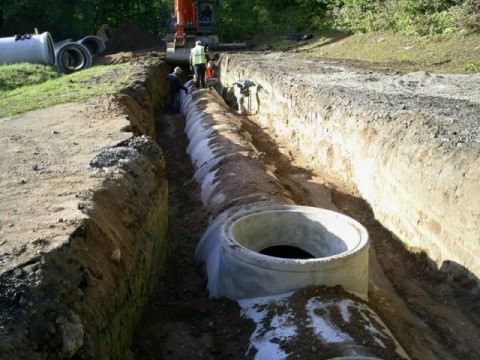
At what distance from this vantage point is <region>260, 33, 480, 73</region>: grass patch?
14.3m

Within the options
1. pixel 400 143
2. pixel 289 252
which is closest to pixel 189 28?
pixel 400 143

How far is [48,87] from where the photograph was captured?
45.5 feet

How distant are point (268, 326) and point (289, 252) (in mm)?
1673

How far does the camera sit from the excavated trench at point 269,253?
3797mm

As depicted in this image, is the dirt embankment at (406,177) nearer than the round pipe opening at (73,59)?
Yes

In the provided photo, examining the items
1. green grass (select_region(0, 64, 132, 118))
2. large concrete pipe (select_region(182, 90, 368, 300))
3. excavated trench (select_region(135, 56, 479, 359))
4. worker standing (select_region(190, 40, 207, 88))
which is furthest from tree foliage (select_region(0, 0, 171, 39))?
large concrete pipe (select_region(182, 90, 368, 300))

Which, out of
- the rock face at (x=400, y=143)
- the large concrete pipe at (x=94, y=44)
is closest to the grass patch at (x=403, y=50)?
the rock face at (x=400, y=143)

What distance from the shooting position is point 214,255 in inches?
236

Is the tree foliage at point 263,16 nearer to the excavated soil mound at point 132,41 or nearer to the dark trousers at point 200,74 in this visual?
the excavated soil mound at point 132,41

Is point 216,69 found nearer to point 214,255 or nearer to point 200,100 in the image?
point 200,100

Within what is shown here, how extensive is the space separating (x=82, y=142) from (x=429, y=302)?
16.0ft

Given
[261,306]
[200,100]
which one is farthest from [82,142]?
[200,100]

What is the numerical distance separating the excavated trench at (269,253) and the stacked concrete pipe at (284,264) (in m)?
0.03

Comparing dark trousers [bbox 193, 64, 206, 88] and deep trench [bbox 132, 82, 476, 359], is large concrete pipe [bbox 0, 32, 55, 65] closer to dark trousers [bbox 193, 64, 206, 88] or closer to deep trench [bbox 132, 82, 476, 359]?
dark trousers [bbox 193, 64, 206, 88]
